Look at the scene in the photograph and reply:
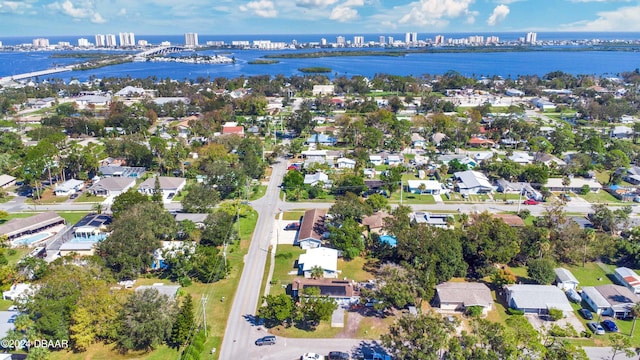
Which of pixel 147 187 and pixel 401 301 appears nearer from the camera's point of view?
pixel 401 301

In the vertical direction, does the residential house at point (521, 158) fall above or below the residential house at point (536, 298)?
above

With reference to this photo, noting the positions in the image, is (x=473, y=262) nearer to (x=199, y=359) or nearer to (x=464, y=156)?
(x=199, y=359)

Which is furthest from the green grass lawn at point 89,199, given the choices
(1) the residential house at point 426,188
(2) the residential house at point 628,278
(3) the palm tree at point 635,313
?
(2) the residential house at point 628,278

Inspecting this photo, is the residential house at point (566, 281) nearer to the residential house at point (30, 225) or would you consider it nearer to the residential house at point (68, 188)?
the residential house at point (30, 225)

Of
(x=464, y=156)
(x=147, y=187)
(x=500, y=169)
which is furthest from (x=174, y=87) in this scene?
(x=500, y=169)

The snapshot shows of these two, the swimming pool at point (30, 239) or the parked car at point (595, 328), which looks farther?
the swimming pool at point (30, 239)

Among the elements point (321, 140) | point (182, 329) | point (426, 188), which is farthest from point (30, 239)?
point (321, 140)
